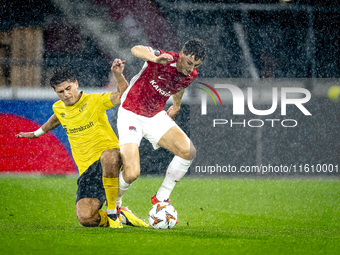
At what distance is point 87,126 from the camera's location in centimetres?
374

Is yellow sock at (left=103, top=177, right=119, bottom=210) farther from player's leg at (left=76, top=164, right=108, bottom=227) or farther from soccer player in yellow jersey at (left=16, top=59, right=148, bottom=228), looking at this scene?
player's leg at (left=76, top=164, right=108, bottom=227)

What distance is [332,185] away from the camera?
6.91 metres

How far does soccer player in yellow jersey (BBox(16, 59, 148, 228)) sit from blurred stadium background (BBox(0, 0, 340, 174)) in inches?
163

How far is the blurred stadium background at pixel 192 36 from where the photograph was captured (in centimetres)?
837

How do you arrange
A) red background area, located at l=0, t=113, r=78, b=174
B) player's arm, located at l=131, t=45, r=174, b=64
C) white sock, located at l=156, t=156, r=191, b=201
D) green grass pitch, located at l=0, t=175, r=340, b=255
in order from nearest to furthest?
green grass pitch, located at l=0, t=175, r=340, b=255
player's arm, located at l=131, t=45, r=174, b=64
white sock, located at l=156, t=156, r=191, b=201
red background area, located at l=0, t=113, r=78, b=174

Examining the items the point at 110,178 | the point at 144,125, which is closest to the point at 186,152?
the point at 144,125

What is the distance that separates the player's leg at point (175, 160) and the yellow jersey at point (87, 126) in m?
0.55

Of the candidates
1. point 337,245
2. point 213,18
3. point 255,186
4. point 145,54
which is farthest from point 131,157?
point 213,18

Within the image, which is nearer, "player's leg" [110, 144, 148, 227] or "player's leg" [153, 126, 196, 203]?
"player's leg" [110, 144, 148, 227]

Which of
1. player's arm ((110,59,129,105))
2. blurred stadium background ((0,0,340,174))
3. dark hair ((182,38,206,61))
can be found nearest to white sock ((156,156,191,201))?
player's arm ((110,59,129,105))

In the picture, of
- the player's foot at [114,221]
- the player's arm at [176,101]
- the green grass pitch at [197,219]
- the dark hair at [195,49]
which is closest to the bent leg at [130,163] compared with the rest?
the player's foot at [114,221]


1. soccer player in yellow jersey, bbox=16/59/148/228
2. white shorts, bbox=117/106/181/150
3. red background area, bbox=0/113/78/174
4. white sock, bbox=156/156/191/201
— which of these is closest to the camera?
soccer player in yellow jersey, bbox=16/59/148/228

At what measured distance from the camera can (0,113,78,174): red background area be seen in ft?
24.5

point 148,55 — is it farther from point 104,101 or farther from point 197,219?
point 197,219
